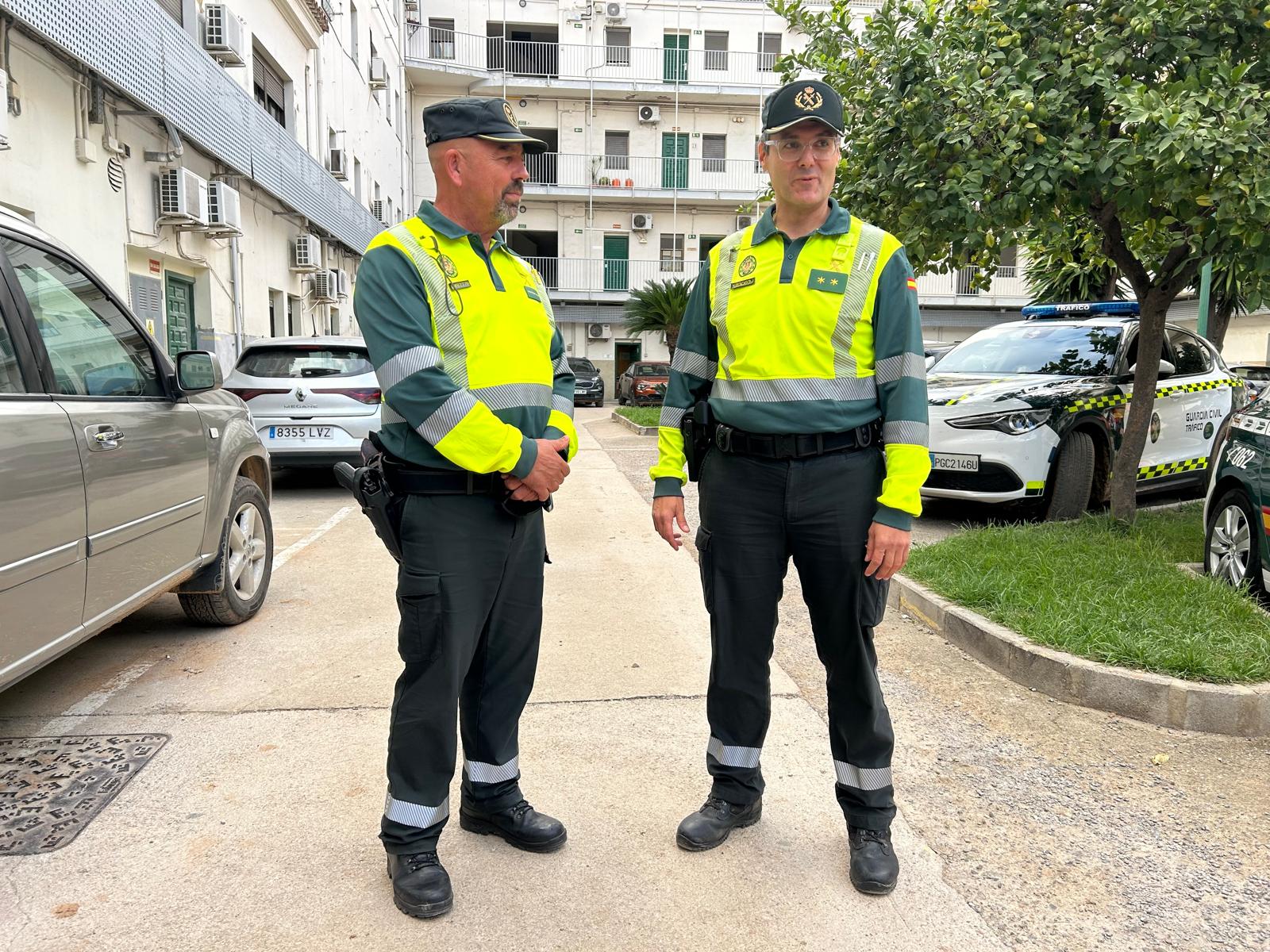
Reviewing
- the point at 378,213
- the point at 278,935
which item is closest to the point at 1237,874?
the point at 278,935

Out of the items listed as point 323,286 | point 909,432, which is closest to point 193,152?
point 323,286

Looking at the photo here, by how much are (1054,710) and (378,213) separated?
23.5 meters

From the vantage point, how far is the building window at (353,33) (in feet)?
64.2

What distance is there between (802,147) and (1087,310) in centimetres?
709

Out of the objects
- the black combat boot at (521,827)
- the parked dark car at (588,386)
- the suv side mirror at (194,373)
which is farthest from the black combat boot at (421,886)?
the parked dark car at (588,386)

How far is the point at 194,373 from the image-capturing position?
389 cm

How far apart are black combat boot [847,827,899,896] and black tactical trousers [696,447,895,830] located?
0.03 m

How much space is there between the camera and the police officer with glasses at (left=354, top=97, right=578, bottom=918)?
219cm

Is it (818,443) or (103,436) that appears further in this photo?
(103,436)

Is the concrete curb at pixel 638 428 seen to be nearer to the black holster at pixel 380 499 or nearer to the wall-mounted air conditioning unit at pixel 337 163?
the wall-mounted air conditioning unit at pixel 337 163

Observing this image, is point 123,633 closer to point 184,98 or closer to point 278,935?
point 278,935

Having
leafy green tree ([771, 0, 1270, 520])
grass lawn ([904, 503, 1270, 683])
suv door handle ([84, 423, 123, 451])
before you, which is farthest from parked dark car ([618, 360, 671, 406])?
suv door handle ([84, 423, 123, 451])

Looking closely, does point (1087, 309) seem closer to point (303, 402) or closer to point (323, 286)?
point (303, 402)

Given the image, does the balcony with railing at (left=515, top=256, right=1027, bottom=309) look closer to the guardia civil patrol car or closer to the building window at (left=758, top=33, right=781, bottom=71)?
the building window at (left=758, top=33, right=781, bottom=71)
